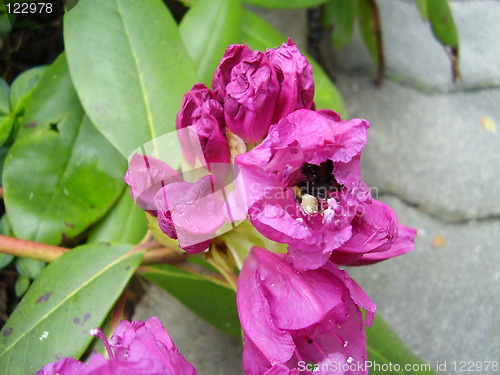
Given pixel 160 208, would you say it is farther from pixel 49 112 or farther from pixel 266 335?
pixel 49 112

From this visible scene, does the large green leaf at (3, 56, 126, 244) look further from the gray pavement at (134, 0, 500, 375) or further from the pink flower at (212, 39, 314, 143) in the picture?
the pink flower at (212, 39, 314, 143)

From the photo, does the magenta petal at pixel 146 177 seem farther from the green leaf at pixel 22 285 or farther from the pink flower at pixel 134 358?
the green leaf at pixel 22 285

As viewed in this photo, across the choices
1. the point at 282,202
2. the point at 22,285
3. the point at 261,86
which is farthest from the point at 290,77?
the point at 22,285

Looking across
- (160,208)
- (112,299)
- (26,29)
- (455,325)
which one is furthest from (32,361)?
(455,325)

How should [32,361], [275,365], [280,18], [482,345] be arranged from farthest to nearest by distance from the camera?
[280,18] < [482,345] < [32,361] < [275,365]

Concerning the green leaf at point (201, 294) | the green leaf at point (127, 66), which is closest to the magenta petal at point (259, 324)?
the green leaf at point (201, 294)

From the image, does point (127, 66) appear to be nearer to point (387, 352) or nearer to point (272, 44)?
point (272, 44)

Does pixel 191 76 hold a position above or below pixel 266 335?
above
